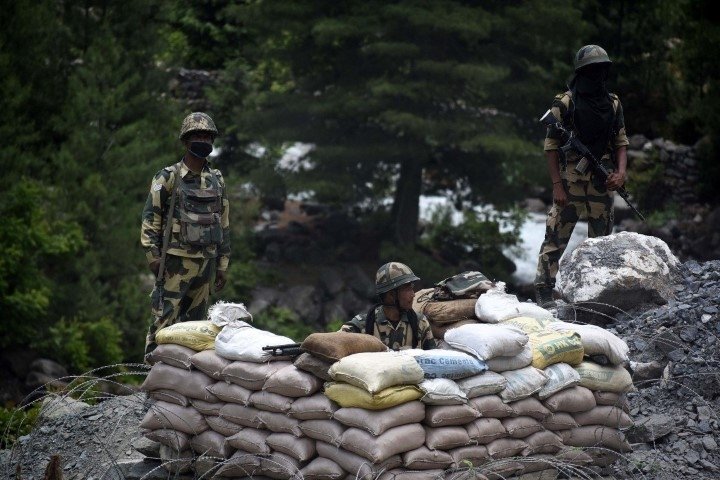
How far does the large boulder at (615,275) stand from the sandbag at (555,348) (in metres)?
2.40

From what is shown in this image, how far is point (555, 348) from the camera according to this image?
6.43 metres

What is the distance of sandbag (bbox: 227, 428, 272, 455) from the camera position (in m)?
6.02

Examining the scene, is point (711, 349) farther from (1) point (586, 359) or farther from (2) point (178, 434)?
(2) point (178, 434)

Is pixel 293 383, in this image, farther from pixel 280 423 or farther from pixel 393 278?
pixel 393 278

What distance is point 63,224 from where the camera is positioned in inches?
604

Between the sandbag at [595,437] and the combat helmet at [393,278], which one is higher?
the combat helmet at [393,278]

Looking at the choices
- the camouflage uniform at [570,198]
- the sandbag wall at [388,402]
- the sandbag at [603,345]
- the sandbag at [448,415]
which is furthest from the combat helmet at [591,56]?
the sandbag at [448,415]

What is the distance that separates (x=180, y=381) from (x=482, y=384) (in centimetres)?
183

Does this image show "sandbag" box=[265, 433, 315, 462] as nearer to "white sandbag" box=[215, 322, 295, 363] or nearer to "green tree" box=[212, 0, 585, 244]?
"white sandbag" box=[215, 322, 295, 363]

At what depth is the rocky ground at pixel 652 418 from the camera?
6.98 metres

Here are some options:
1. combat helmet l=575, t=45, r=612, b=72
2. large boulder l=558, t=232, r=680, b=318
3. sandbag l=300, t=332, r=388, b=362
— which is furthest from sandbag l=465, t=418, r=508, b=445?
combat helmet l=575, t=45, r=612, b=72

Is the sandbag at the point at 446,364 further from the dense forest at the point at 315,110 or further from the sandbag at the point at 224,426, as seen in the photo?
the dense forest at the point at 315,110

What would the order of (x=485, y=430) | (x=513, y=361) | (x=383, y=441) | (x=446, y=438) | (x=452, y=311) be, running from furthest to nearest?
(x=452, y=311) → (x=513, y=361) → (x=485, y=430) → (x=446, y=438) → (x=383, y=441)

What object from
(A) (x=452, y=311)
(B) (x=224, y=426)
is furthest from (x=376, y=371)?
(A) (x=452, y=311)
